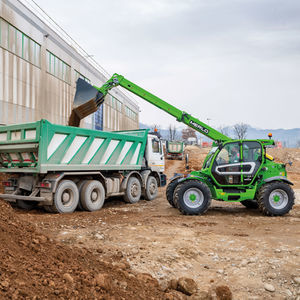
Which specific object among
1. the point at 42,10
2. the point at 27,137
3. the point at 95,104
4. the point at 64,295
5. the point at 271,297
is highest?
the point at 42,10

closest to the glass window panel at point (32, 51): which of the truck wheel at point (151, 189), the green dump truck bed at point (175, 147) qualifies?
the truck wheel at point (151, 189)

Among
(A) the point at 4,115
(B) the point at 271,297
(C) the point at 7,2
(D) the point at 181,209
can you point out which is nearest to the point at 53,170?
(D) the point at 181,209

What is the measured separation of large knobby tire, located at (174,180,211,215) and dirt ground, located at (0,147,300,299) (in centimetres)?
25

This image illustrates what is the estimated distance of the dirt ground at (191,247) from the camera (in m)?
4.26

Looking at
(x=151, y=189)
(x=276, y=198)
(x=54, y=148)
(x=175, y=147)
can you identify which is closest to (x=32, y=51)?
(x=151, y=189)

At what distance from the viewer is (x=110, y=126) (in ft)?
122

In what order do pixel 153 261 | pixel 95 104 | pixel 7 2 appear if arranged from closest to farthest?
pixel 153 261, pixel 95 104, pixel 7 2

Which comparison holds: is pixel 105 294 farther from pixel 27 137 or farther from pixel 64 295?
pixel 27 137

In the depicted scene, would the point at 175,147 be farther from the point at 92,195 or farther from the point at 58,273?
the point at 58,273

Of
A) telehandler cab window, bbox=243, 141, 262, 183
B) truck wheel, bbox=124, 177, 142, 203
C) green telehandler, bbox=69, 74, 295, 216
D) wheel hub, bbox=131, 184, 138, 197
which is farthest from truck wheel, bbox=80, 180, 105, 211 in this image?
telehandler cab window, bbox=243, 141, 262, 183

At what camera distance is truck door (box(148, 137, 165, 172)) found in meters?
13.1

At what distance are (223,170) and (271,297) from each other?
19.0 feet

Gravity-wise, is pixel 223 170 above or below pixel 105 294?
above

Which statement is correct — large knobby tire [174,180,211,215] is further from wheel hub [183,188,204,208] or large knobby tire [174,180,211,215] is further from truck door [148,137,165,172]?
truck door [148,137,165,172]
